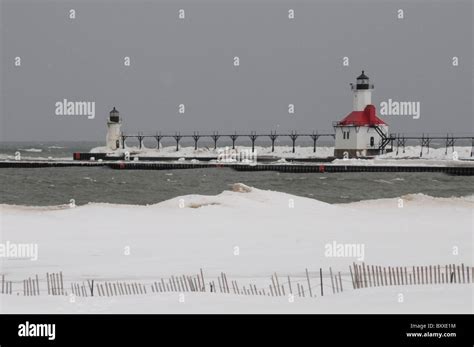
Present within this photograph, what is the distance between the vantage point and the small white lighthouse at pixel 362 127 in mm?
99000

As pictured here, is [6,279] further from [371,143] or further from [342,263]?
[371,143]

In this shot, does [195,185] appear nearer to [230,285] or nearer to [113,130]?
[113,130]

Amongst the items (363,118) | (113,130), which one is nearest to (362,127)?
(363,118)

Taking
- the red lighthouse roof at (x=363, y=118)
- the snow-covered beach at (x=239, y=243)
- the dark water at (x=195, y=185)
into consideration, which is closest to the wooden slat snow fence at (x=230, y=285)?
the snow-covered beach at (x=239, y=243)

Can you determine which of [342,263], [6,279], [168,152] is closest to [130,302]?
[6,279]

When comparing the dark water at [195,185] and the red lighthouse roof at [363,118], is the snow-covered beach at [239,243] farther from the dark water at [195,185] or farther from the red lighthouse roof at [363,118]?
the red lighthouse roof at [363,118]

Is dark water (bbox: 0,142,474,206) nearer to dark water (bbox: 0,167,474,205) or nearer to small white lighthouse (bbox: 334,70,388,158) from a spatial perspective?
dark water (bbox: 0,167,474,205)

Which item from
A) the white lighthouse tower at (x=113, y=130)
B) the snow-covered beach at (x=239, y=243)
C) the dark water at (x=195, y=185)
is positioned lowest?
the dark water at (x=195, y=185)

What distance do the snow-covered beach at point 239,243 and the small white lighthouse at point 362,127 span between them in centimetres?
5718

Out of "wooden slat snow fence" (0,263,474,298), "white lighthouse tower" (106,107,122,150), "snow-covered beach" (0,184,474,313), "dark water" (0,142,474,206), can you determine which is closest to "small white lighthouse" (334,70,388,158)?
"dark water" (0,142,474,206)

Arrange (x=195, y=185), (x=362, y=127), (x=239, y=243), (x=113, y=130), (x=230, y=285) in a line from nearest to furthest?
(x=230, y=285), (x=239, y=243), (x=195, y=185), (x=362, y=127), (x=113, y=130)

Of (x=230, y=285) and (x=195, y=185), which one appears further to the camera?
(x=195, y=185)

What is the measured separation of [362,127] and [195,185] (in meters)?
27.4

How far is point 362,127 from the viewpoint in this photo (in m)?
98.8
